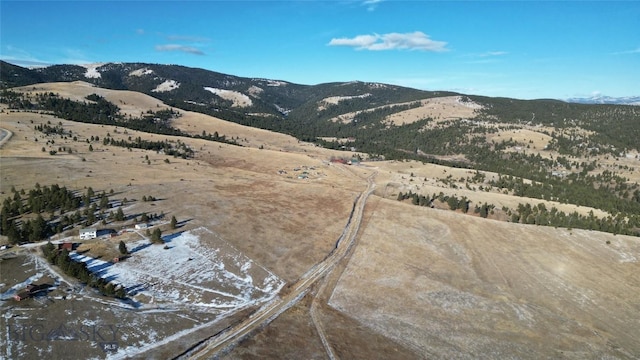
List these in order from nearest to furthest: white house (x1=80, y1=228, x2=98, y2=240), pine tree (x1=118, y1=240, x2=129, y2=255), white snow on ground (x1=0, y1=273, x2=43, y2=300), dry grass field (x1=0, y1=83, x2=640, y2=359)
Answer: dry grass field (x1=0, y1=83, x2=640, y2=359) → white snow on ground (x1=0, y1=273, x2=43, y2=300) → pine tree (x1=118, y1=240, x2=129, y2=255) → white house (x1=80, y1=228, x2=98, y2=240)

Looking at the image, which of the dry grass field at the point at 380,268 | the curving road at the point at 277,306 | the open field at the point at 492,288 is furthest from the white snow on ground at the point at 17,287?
the open field at the point at 492,288

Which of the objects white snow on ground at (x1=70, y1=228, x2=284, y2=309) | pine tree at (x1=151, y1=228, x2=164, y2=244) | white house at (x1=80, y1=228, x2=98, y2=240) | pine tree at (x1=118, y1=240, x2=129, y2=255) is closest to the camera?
white snow on ground at (x1=70, y1=228, x2=284, y2=309)

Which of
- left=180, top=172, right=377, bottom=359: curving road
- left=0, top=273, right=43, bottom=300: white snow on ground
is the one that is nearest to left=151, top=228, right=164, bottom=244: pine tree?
left=0, top=273, right=43, bottom=300: white snow on ground

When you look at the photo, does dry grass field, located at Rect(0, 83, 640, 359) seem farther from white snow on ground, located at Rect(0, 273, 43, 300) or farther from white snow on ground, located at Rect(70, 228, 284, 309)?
white snow on ground, located at Rect(70, 228, 284, 309)

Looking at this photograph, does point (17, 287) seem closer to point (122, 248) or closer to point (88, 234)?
point (122, 248)

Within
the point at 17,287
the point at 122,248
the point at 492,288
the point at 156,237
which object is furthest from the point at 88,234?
the point at 492,288

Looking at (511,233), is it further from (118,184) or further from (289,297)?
(118,184)
